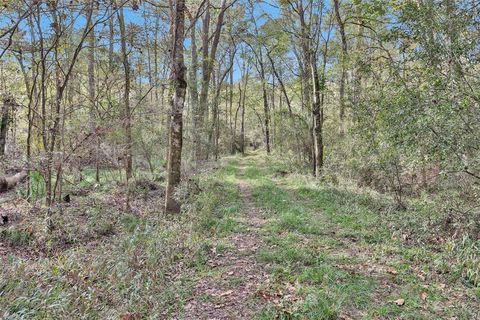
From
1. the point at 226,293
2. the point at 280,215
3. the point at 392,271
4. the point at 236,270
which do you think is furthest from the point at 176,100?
the point at 392,271

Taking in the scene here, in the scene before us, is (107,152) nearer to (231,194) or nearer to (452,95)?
(231,194)

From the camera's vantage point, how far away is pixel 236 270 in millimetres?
4547

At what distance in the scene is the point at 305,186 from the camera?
432 inches

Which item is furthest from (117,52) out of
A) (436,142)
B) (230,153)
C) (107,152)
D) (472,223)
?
(230,153)

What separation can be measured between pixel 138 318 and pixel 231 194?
6.91 meters

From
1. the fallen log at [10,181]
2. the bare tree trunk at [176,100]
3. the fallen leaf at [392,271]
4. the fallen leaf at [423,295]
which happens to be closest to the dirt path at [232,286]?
the fallen leaf at [392,271]

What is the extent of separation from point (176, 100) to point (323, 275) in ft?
16.1

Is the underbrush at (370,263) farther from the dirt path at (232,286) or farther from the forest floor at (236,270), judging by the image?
the dirt path at (232,286)

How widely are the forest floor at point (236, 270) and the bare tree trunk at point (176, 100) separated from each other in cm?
60

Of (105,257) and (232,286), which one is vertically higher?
(105,257)

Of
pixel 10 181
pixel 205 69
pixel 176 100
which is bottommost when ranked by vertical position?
pixel 10 181

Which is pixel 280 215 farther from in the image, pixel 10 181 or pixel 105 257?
pixel 10 181

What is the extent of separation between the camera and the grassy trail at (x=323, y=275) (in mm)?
3430

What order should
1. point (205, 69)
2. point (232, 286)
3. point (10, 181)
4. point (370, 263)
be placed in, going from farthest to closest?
point (205, 69), point (10, 181), point (370, 263), point (232, 286)
